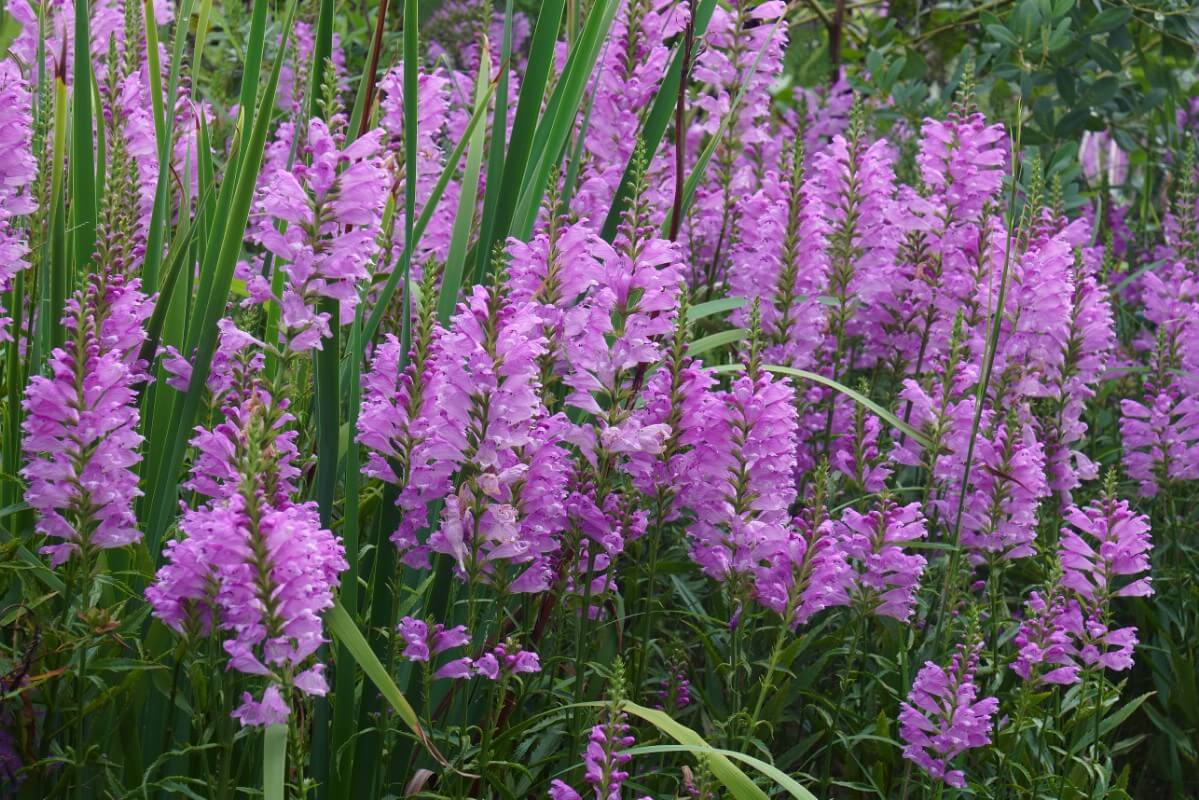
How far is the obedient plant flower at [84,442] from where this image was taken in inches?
86.4

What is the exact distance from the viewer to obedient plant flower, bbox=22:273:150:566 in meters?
2.20

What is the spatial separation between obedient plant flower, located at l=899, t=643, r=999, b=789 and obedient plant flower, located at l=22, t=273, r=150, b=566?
5.21 feet

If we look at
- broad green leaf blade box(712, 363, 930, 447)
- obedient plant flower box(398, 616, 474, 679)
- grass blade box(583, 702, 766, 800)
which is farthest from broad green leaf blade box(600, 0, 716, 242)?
grass blade box(583, 702, 766, 800)

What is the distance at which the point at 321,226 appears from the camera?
2.34 m

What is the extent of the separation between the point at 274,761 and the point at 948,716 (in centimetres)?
145

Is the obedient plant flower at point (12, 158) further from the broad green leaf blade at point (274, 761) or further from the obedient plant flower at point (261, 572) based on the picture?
A: the broad green leaf blade at point (274, 761)

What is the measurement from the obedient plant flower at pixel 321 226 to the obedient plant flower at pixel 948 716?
4.58 feet

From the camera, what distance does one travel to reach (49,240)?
114 inches

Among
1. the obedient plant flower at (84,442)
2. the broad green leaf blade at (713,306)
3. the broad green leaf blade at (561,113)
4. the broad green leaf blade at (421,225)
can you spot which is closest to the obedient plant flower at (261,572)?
the obedient plant flower at (84,442)

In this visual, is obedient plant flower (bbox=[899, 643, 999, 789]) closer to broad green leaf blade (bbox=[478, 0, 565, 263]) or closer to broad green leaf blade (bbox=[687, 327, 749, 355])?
broad green leaf blade (bbox=[687, 327, 749, 355])

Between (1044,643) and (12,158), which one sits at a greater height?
(12,158)

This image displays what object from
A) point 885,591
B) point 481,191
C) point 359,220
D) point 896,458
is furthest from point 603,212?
point 359,220

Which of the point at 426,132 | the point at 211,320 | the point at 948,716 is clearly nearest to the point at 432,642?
the point at 211,320

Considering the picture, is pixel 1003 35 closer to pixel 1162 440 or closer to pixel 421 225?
pixel 1162 440
